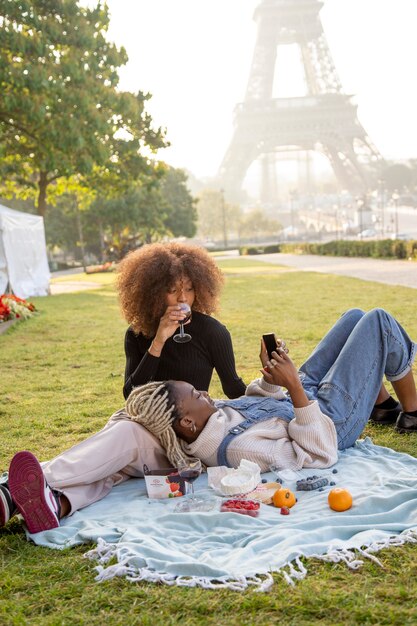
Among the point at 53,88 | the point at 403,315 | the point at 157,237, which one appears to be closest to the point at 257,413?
the point at 403,315

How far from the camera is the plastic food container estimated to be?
119 inches

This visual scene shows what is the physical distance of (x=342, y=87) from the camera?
73.1 metres

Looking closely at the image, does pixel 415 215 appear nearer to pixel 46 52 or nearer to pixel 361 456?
pixel 46 52

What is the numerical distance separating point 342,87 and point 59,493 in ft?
248

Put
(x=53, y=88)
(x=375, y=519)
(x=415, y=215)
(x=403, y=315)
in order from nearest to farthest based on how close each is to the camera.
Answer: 1. (x=375, y=519)
2. (x=403, y=315)
3. (x=53, y=88)
4. (x=415, y=215)

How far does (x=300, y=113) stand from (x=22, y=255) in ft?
202

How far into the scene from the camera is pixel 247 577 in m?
2.42

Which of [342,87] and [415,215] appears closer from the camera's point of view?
[342,87]

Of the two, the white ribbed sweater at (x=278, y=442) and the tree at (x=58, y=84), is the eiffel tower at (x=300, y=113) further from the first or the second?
the white ribbed sweater at (x=278, y=442)

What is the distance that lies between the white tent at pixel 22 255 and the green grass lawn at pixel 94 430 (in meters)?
4.09

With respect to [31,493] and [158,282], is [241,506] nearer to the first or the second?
[31,493]

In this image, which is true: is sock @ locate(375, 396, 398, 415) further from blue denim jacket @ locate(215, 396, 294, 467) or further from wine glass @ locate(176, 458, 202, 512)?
wine glass @ locate(176, 458, 202, 512)

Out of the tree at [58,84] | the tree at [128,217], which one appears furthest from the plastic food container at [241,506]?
the tree at [128,217]

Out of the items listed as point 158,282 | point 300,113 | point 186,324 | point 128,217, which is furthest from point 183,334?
point 300,113
